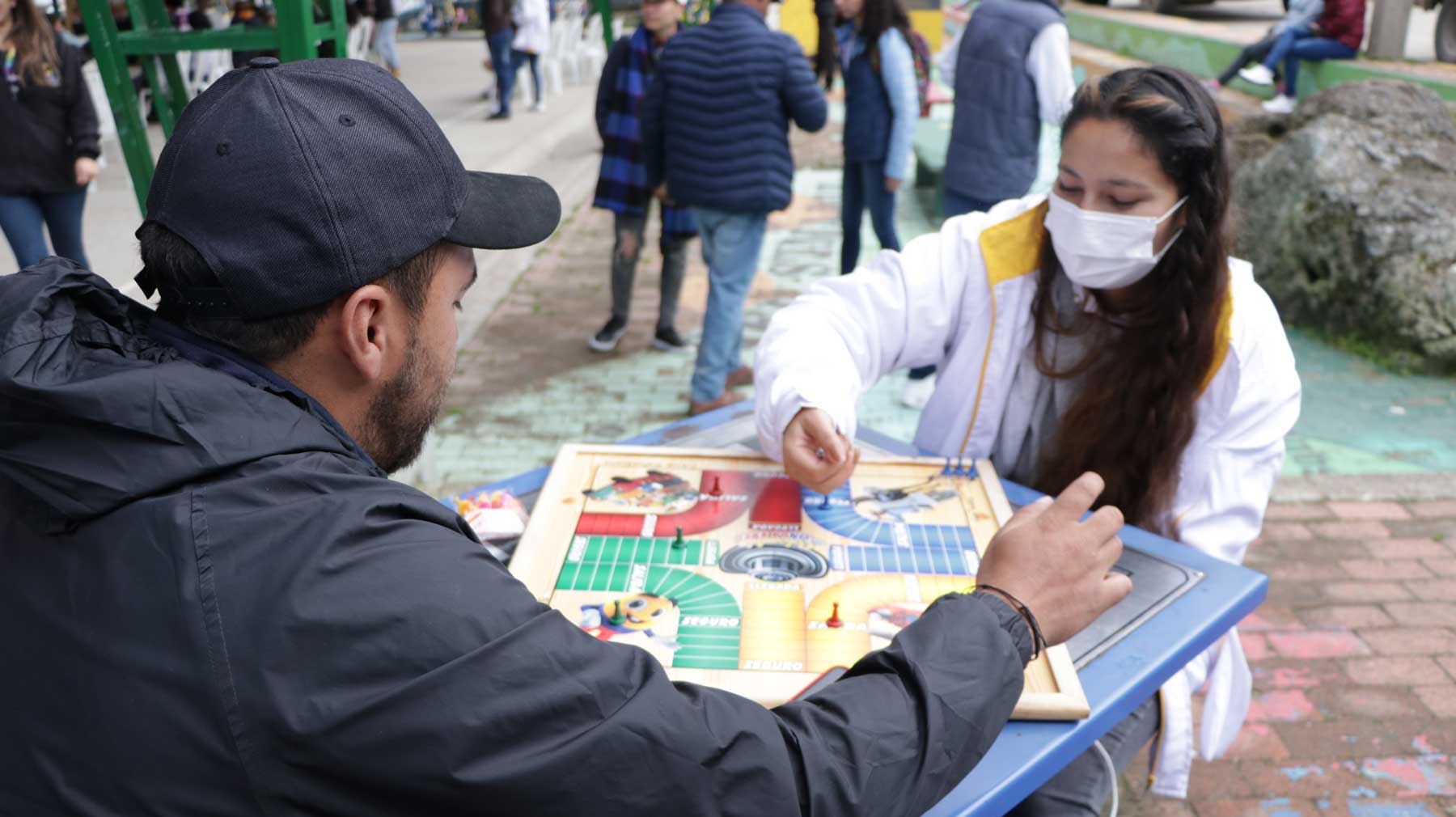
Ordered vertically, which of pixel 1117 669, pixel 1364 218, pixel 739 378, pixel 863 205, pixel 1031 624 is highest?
pixel 1031 624

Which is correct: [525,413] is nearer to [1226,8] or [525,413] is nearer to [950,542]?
[950,542]

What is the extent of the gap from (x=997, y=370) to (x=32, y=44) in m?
4.20

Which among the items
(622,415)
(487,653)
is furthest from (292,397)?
(622,415)

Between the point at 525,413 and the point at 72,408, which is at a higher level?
the point at 72,408

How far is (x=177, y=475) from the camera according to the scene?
98 centimetres

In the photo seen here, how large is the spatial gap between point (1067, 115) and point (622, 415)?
2.90m

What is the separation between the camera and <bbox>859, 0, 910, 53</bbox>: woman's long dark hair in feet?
16.3

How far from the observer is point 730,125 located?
4.32m

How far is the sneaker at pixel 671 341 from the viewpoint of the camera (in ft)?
18.3

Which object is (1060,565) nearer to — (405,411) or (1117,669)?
(1117,669)

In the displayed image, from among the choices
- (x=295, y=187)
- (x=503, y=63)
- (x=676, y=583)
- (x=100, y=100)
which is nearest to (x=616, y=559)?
(x=676, y=583)

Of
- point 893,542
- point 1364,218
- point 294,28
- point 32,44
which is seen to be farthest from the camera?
point 1364,218

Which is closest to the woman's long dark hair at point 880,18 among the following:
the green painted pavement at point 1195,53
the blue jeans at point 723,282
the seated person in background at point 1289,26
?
the blue jeans at point 723,282

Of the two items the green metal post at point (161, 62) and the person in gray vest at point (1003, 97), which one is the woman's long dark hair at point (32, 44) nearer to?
the green metal post at point (161, 62)
